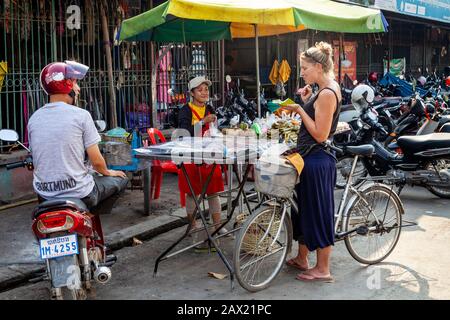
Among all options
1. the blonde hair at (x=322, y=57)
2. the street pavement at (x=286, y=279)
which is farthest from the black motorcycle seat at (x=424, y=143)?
the blonde hair at (x=322, y=57)

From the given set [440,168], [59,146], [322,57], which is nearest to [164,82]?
[440,168]

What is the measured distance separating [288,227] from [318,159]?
0.61m

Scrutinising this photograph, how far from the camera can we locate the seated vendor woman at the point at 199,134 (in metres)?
5.55

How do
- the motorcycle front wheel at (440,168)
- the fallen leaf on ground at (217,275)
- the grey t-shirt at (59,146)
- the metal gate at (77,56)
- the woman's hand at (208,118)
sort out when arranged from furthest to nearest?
1. the motorcycle front wheel at (440,168)
2. the metal gate at (77,56)
3. the woman's hand at (208,118)
4. the fallen leaf on ground at (217,275)
5. the grey t-shirt at (59,146)

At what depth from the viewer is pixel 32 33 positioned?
7496mm

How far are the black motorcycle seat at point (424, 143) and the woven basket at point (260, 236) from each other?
12.2ft

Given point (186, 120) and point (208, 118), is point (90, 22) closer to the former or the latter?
point (186, 120)

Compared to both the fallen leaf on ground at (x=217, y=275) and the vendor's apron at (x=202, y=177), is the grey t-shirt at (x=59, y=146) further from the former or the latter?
the vendor's apron at (x=202, y=177)

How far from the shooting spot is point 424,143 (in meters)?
7.64

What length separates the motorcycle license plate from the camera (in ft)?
12.5
